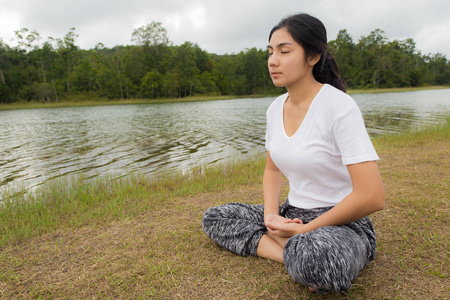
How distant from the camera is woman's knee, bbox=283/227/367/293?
169 centimetres

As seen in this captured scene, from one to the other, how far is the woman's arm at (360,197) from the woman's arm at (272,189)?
19.5 inches

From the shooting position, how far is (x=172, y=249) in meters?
2.68

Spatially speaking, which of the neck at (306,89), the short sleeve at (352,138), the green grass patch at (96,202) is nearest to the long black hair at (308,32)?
the neck at (306,89)

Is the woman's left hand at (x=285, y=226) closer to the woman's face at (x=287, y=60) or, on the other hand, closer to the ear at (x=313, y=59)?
the woman's face at (x=287, y=60)

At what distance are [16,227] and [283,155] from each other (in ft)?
9.73

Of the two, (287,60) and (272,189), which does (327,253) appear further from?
(287,60)

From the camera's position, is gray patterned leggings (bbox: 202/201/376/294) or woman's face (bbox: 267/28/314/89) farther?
woman's face (bbox: 267/28/314/89)

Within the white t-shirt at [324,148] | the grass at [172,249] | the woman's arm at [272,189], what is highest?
the white t-shirt at [324,148]

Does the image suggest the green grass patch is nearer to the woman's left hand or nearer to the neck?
the woman's left hand

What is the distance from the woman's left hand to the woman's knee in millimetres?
122

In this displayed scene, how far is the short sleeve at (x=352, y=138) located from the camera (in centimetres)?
168

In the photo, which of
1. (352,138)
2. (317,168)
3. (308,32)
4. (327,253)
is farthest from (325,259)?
(308,32)

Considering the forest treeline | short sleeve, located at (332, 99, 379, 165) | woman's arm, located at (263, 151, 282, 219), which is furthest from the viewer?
the forest treeline

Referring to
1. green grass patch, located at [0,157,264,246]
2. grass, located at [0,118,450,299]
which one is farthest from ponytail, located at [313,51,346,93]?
green grass patch, located at [0,157,264,246]
